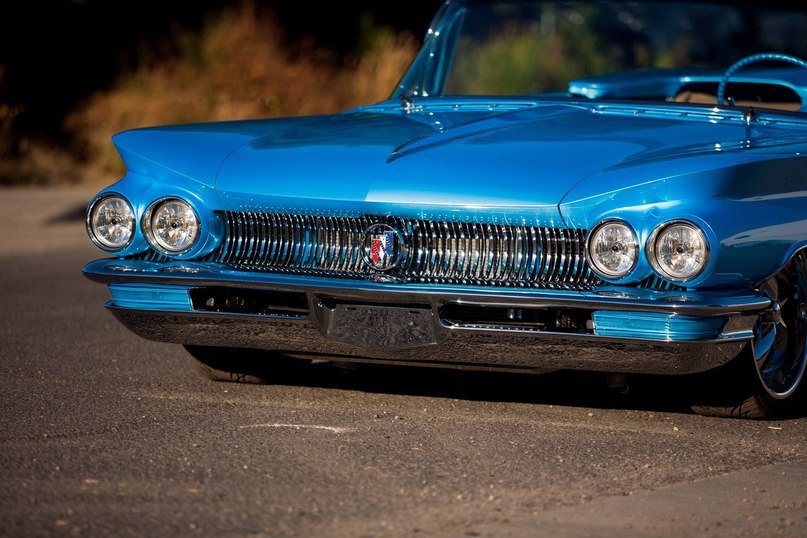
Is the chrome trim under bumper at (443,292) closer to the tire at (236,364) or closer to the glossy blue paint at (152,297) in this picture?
the glossy blue paint at (152,297)

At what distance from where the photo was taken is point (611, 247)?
4.78 m

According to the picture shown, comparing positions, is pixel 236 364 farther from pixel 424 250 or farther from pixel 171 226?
pixel 424 250

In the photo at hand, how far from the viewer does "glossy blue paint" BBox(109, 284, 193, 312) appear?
5227mm

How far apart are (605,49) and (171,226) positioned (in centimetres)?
281

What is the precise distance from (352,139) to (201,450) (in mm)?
1365

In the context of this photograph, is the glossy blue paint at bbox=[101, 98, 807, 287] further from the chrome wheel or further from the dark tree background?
the dark tree background

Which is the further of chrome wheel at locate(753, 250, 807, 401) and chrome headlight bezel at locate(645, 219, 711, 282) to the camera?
chrome wheel at locate(753, 250, 807, 401)

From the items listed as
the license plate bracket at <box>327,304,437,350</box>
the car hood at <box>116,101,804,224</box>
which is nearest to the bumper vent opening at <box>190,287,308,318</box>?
the license plate bracket at <box>327,304,437,350</box>

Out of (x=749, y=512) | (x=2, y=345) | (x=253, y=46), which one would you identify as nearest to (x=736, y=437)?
(x=749, y=512)

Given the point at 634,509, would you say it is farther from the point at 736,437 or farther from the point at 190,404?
the point at 190,404

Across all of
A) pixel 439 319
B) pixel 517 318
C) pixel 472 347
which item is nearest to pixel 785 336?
pixel 517 318

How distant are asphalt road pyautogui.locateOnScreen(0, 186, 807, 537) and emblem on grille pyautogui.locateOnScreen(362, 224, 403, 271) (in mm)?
539

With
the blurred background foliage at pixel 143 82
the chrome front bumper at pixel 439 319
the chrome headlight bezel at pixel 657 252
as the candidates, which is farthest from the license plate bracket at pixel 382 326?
the blurred background foliage at pixel 143 82

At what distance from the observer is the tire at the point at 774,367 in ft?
16.7
